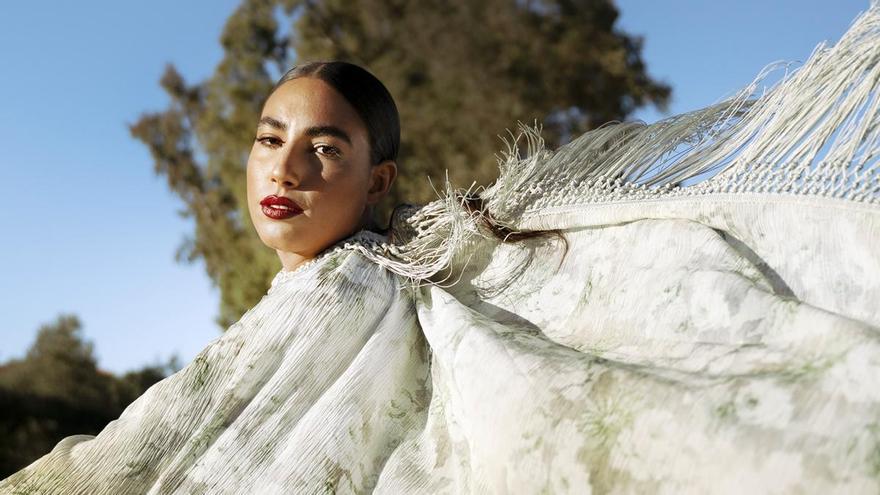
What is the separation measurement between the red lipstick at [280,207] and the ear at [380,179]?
0.19 m

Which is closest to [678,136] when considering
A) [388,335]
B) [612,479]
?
[388,335]

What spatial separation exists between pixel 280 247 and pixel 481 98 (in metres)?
4.01

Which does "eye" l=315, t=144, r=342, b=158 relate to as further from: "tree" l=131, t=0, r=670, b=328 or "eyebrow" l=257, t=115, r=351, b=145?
"tree" l=131, t=0, r=670, b=328

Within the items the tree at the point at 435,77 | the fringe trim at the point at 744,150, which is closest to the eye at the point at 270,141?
the fringe trim at the point at 744,150

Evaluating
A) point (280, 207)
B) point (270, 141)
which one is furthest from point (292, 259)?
point (270, 141)

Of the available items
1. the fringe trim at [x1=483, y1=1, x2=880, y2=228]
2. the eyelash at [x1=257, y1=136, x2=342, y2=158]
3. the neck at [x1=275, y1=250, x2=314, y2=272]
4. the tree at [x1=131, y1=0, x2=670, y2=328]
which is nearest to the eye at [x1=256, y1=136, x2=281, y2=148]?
the eyelash at [x1=257, y1=136, x2=342, y2=158]

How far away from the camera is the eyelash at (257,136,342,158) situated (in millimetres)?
1460

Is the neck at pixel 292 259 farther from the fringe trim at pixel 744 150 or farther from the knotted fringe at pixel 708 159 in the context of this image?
the fringe trim at pixel 744 150

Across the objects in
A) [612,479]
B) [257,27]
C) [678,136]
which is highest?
[257,27]

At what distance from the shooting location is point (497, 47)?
17.5 feet

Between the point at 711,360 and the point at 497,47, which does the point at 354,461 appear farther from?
the point at 497,47

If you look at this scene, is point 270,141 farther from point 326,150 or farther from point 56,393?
point 56,393

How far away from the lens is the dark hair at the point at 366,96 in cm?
151

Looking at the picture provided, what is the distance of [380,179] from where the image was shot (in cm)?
161
